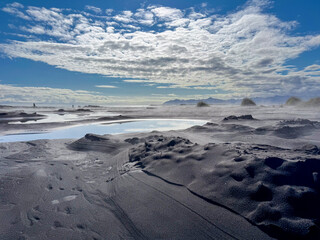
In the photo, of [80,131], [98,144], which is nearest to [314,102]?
[80,131]

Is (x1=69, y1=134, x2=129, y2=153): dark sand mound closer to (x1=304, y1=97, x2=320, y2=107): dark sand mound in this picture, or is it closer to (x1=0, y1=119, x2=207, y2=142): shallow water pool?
(x1=0, y1=119, x2=207, y2=142): shallow water pool

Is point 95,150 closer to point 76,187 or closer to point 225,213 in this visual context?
point 76,187

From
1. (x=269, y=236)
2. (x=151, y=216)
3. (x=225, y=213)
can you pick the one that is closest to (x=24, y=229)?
(x=151, y=216)

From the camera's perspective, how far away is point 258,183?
2318mm

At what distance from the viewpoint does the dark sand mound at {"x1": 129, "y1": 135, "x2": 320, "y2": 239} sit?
1.92 meters

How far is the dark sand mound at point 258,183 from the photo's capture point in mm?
1922

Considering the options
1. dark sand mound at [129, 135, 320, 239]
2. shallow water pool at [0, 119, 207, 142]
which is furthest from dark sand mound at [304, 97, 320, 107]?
dark sand mound at [129, 135, 320, 239]

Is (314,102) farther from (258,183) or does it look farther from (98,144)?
(258,183)

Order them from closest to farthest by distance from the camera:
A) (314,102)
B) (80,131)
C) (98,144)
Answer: (98,144) < (80,131) < (314,102)

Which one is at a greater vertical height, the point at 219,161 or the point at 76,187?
the point at 219,161

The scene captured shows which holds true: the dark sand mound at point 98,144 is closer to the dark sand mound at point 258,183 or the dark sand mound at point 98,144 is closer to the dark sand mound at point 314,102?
the dark sand mound at point 258,183

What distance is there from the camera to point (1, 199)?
9.58ft

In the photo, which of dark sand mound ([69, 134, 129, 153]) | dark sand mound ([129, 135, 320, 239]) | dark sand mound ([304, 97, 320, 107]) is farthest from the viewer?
dark sand mound ([304, 97, 320, 107])

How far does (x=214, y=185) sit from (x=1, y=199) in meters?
3.36
